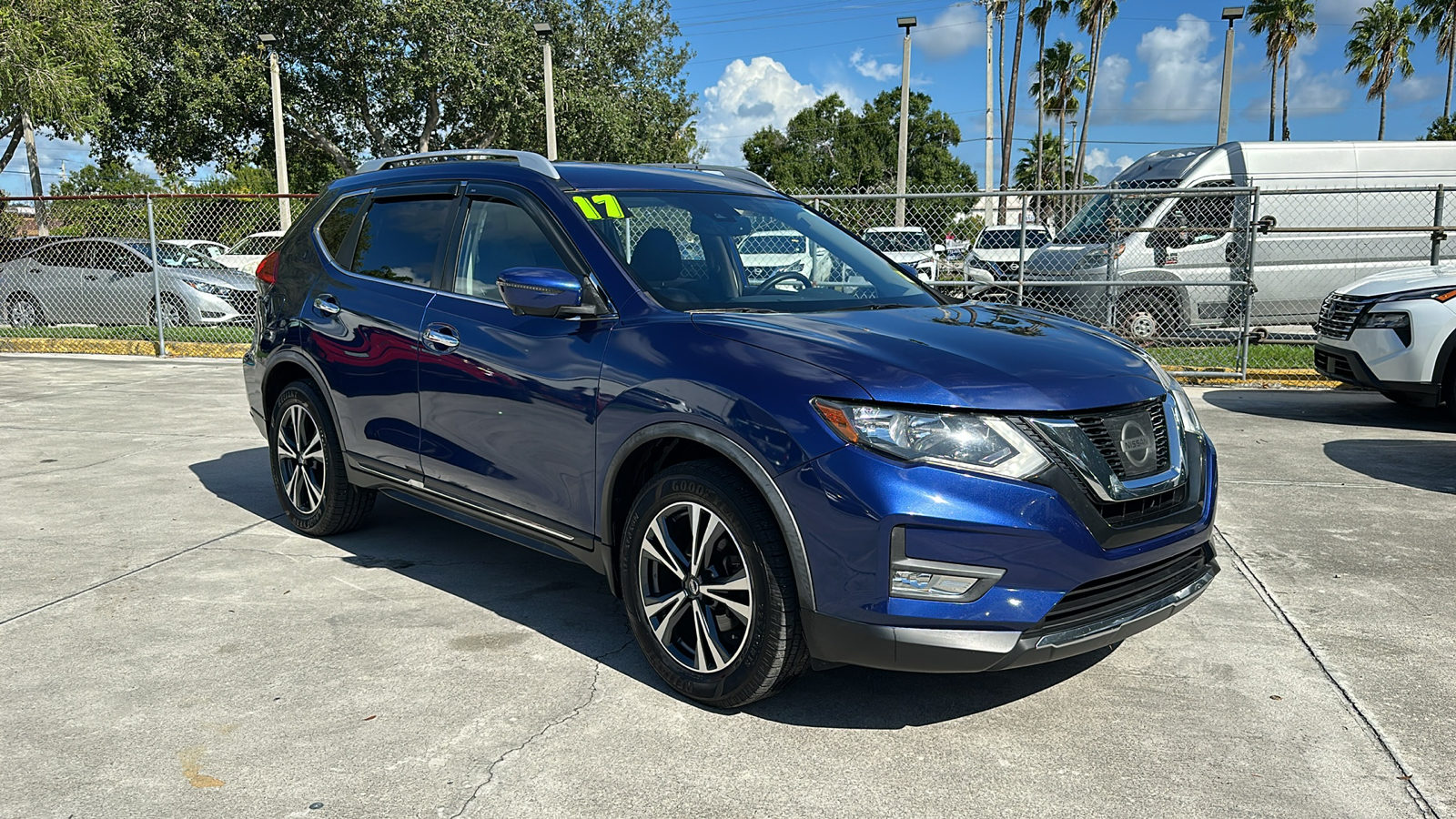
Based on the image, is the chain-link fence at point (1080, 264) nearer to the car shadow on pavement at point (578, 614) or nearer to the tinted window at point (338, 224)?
the tinted window at point (338, 224)

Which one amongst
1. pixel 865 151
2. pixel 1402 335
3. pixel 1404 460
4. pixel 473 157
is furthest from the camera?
pixel 865 151

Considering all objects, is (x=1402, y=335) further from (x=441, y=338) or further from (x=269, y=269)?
(x=269, y=269)

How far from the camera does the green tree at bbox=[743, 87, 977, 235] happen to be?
6744 centimetres

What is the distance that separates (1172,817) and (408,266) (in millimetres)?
3655

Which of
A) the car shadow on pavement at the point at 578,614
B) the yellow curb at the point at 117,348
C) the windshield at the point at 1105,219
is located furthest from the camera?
the yellow curb at the point at 117,348

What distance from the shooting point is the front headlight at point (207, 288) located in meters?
14.5

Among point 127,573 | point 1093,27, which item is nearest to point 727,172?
point 127,573

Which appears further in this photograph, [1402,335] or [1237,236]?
[1237,236]

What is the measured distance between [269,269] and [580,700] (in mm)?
3376

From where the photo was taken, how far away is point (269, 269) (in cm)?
579

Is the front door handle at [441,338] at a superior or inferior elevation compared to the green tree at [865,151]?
inferior

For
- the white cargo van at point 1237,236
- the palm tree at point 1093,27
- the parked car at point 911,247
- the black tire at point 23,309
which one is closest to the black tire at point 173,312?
the black tire at point 23,309

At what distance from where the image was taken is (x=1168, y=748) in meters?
3.28

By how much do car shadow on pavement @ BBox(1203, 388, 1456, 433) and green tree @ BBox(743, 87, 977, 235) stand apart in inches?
2181
